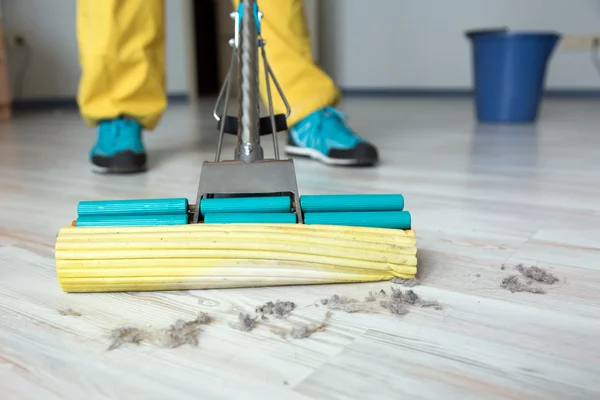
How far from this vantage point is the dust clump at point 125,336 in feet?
1.89

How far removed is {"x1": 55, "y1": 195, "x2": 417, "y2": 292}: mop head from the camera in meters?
0.66

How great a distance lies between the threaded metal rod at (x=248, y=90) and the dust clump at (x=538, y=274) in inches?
14.2

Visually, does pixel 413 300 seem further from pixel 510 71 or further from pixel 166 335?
pixel 510 71

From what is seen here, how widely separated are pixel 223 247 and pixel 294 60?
0.94m

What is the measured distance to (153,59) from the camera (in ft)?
5.00

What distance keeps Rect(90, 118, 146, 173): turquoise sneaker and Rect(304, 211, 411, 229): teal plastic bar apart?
805 mm

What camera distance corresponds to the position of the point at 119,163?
55.3 inches

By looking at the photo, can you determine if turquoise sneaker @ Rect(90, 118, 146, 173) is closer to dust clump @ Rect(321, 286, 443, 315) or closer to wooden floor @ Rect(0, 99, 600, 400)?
wooden floor @ Rect(0, 99, 600, 400)

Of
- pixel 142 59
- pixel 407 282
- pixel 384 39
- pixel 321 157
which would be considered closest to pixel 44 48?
pixel 384 39

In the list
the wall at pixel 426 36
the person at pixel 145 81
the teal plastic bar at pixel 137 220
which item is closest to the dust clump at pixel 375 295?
the teal plastic bar at pixel 137 220

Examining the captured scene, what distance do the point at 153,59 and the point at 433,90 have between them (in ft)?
10.3

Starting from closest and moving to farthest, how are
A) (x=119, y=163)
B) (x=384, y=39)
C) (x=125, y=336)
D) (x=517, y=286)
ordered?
(x=125, y=336) → (x=517, y=286) → (x=119, y=163) → (x=384, y=39)

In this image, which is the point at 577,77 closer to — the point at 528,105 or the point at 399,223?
the point at 528,105

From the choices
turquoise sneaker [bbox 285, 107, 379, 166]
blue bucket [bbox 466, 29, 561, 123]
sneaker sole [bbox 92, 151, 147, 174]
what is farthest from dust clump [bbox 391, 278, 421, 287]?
blue bucket [bbox 466, 29, 561, 123]
